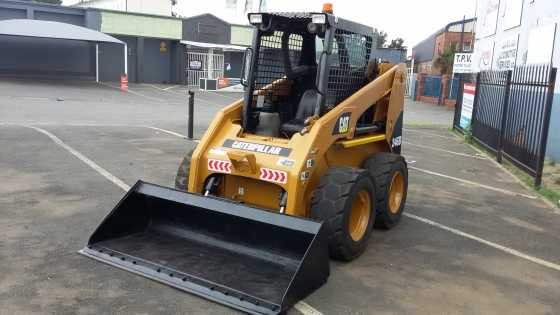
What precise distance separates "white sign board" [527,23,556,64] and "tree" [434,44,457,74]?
24.0 metres

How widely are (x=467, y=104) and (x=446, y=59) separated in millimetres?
23220

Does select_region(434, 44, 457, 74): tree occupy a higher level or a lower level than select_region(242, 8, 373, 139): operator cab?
higher

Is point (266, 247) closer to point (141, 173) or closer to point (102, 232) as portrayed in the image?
point (102, 232)

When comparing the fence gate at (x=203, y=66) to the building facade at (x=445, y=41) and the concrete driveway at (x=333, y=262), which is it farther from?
the concrete driveway at (x=333, y=262)

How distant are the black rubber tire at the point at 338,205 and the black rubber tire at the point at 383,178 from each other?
0.84 metres

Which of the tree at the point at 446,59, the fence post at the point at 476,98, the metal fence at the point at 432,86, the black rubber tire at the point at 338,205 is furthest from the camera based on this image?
the tree at the point at 446,59

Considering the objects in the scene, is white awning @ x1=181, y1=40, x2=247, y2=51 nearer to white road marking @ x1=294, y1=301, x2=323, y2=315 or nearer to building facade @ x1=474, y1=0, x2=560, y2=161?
building facade @ x1=474, y1=0, x2=560, y2=161

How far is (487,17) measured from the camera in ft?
66.8

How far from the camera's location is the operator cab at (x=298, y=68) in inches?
220

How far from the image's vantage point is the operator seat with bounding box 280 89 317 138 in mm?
5852

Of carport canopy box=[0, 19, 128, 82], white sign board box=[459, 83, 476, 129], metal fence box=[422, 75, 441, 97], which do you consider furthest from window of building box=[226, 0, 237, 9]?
white sign board box=[459, 83, 476, 129]

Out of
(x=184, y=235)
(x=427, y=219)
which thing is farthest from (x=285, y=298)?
(x=427, y=219)

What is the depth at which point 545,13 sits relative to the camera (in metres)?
13.6

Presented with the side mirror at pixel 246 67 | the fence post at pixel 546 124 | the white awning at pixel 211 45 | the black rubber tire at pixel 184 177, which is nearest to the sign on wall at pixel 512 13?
the fence post at pixel 546 124
